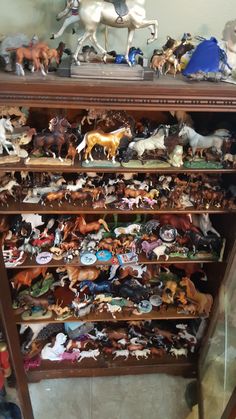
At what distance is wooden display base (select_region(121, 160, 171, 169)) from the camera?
1.32 meters

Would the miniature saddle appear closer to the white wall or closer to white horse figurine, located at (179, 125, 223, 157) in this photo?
the white wall

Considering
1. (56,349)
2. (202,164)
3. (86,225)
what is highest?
(202,164)

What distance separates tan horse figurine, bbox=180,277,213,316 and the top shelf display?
888 mm

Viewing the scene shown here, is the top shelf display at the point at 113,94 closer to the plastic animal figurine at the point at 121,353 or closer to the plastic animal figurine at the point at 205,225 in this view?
the plastic animal figurine at the point at 205,225

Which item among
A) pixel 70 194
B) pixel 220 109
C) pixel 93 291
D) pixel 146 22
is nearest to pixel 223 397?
pixel 93 291

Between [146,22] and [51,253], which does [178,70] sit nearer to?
[146,22]

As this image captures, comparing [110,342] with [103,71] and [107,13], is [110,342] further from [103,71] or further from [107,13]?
[107,13]

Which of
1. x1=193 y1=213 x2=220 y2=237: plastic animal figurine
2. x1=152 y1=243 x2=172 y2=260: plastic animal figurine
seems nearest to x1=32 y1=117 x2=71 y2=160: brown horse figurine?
x1=152 y1=243 x2=172 y2=260: plastic animal figurine

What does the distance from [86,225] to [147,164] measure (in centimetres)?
41

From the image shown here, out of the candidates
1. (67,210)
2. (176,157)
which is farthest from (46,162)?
(176,157)

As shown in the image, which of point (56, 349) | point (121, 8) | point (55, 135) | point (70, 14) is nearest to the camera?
point (121, 8)

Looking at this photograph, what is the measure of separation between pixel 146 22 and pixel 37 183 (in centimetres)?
71

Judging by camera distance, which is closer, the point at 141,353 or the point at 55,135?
the point at 55,135

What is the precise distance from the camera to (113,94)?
108cm
